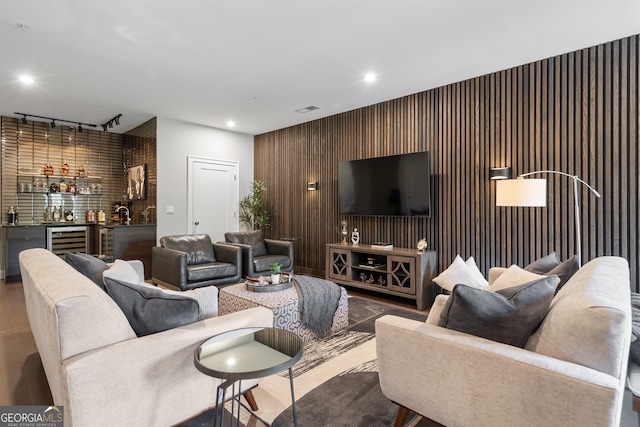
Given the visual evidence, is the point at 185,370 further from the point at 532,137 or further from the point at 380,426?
the point at 532,137

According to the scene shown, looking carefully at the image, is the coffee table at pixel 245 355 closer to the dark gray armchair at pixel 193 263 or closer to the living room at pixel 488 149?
the dark gray armchair at pixel 193 263

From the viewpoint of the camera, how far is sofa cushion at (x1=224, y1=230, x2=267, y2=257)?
208 inches

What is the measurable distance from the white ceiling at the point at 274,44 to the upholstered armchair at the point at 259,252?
206 cm

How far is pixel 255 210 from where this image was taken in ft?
22.0

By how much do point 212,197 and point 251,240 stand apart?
61.5 inches

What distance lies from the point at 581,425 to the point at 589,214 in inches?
114

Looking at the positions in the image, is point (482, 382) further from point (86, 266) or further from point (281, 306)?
point (86, 266)

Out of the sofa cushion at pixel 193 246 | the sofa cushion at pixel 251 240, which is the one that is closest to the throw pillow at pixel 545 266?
the sofa cushion at pixel 251 240

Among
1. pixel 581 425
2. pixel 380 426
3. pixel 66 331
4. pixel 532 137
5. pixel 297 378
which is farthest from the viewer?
pixel 532 137

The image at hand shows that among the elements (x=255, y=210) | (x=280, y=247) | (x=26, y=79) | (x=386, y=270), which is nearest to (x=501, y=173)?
(x=386, y=270)

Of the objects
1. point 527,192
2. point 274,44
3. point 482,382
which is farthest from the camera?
point 274,44

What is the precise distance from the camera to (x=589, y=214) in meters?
3.32

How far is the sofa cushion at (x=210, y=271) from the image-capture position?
4.32 meters

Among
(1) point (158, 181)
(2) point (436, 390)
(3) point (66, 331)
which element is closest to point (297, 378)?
(2) point (436, 390)
